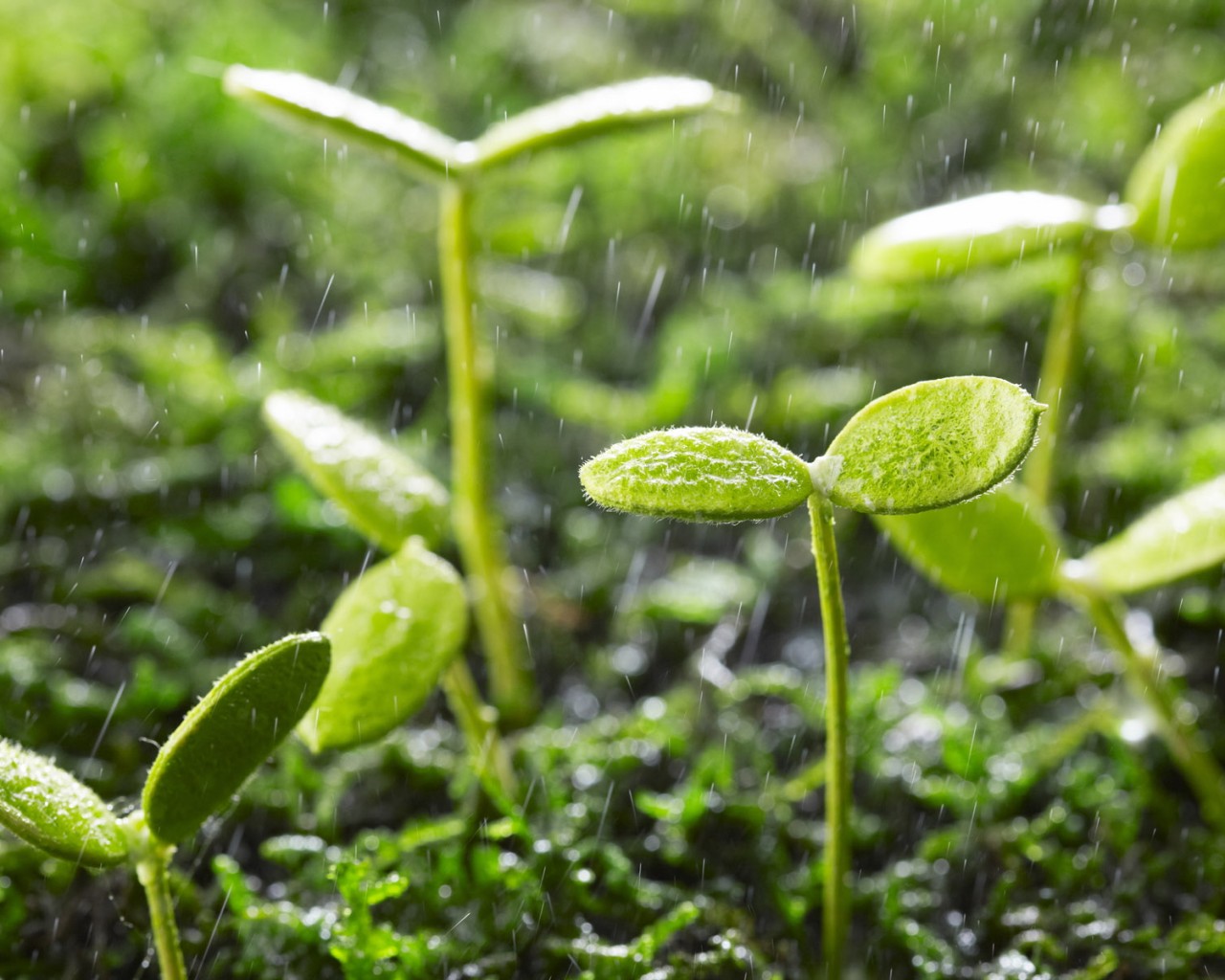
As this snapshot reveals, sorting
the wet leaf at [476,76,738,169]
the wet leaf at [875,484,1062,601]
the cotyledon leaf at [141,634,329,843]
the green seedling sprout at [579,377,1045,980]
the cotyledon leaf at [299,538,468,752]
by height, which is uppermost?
the wet leaf at [476,76,738,169]

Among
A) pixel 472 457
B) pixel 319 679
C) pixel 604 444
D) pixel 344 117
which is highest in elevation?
pixel 604 444

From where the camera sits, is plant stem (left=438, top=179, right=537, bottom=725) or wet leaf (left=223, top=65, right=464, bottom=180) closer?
wet leaf (left=223, top=65, right=464, bottom=180)

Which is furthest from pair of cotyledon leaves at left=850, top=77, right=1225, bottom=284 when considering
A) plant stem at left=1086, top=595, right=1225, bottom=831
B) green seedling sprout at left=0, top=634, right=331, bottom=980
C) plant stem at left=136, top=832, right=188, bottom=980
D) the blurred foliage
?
plant stem at left=136, top=832, right=188, bottom=980

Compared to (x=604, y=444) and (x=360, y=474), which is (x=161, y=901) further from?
(x=604, y=444)

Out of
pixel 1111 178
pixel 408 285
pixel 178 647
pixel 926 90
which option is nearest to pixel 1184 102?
pixel 1111 178

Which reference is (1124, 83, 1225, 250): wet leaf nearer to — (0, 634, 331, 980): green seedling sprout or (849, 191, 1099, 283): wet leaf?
(849, 191, 1099, 283): wet leaf

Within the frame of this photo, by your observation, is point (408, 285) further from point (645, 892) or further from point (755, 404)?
point (645, 892)

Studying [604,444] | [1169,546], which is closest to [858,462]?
[1169,546]
